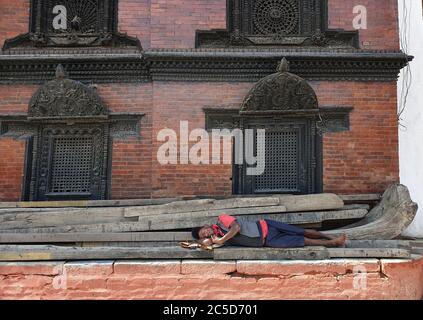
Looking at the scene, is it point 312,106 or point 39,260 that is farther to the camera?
point 312,106

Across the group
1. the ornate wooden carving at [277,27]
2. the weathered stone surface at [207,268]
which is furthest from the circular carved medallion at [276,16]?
the weathered stone surface at [207,268]

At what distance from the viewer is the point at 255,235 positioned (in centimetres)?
482

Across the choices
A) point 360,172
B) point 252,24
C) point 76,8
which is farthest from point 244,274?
point 76,8

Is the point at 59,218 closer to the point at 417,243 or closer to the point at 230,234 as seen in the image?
the point at 230,234

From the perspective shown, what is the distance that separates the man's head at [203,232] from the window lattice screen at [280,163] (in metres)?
2.05

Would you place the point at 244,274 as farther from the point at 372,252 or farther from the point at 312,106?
the point at 312,106

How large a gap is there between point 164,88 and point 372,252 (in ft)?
13.9

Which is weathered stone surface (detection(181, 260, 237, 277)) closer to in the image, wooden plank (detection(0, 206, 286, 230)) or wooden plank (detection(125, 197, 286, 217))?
wooden plank (detection(0, 206, 286, 230))

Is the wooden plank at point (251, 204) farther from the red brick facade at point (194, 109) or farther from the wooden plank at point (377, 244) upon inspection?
the red brick facade at point (194, 109)

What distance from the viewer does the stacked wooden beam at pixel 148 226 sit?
184 inches

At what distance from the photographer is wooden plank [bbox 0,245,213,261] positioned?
15.2 feet

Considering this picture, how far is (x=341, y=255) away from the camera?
4.70 m

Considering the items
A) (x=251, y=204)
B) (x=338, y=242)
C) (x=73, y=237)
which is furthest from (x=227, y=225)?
(x=73, y=237)

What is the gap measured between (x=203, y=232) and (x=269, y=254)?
861mm
